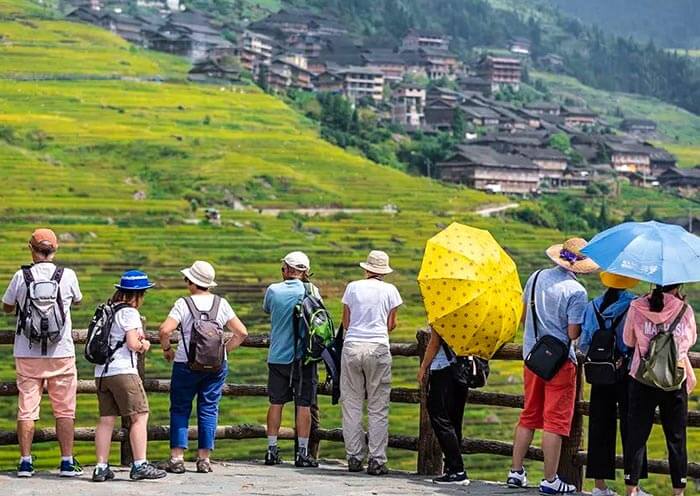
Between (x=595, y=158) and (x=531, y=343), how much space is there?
7727 centimetres

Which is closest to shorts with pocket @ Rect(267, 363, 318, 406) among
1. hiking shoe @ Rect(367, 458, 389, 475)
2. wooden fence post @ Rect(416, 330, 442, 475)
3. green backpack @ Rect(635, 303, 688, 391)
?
hiking shoe @ Rect(367, 458, 389, 475)

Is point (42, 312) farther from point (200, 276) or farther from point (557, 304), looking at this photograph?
point (557, 304)

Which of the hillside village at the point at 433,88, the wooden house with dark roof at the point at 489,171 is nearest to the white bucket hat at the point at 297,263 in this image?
the wooden house with dark roof at the point at 489,171

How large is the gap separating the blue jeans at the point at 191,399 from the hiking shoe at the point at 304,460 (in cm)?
63

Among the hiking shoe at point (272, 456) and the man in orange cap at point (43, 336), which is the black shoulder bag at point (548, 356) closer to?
the hiking shoe at point (272, 456)

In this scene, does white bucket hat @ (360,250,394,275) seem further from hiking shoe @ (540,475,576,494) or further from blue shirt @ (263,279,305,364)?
hiking shoe @ (540,475,576,494)

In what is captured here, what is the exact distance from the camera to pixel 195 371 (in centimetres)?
698

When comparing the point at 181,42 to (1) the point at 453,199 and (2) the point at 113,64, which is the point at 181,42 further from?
(1) the point at 453,199

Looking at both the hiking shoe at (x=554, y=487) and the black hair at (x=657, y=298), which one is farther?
the hiking shoe at (x=554, y=487)

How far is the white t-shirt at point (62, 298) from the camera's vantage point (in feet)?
22.1

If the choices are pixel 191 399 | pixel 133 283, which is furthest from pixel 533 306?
pixel 133 283

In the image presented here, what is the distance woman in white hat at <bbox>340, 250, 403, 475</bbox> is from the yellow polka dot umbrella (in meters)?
0.43

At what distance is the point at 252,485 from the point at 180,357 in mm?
777

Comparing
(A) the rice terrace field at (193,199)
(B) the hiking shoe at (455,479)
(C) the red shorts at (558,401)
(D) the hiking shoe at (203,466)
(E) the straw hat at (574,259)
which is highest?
(E) the straw hat at (574,259)
